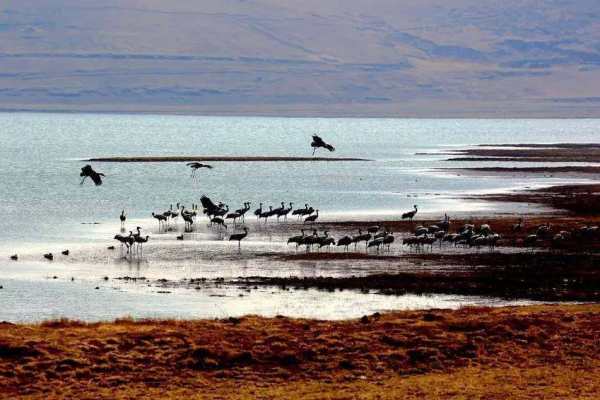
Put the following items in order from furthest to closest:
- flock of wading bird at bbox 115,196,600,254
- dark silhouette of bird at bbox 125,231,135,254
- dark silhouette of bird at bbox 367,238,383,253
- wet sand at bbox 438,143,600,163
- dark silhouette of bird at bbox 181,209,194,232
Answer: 1. wet sand at bbox 438,143,600,163
2. dark silhouette of bird at bbox 181,209,194,232
3. flock of wading bird at bbox 115,196,600,254
4. dark silhouette of bird at bbox 125,231,135,254
5. dark silhouette of bird at bbox 367,238,383,253

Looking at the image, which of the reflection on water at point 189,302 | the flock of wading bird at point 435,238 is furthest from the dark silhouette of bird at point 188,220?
the reflection on water at point 189,302

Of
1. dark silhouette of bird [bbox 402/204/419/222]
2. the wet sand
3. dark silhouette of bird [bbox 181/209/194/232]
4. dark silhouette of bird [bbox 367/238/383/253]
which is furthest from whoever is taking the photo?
the wet sand

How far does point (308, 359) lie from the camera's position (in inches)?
883

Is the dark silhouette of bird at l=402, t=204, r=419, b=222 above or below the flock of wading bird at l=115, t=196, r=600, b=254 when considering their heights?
above

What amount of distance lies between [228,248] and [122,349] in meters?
26.4

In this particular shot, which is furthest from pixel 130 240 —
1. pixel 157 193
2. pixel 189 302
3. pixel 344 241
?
pixel 157 193

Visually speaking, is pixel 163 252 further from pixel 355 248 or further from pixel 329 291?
pixel 329 291

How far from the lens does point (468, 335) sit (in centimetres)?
2417

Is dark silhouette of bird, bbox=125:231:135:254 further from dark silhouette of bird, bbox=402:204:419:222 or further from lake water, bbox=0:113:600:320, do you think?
dark silhouette of bird, bbox=402:204:419:222

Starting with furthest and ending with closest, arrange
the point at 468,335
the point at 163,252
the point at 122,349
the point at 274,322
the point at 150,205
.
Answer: the point at 150,205
the point at 163,252
the point at 274,322
the point at 468,335
the point at 122,349

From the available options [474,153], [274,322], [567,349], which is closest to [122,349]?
[274,322]

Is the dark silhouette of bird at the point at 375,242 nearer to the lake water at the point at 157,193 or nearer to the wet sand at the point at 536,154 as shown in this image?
the lake water at the point at 157,193

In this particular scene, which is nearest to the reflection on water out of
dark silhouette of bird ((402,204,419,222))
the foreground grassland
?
the foreground grassland

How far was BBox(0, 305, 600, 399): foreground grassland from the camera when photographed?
20500 mm
